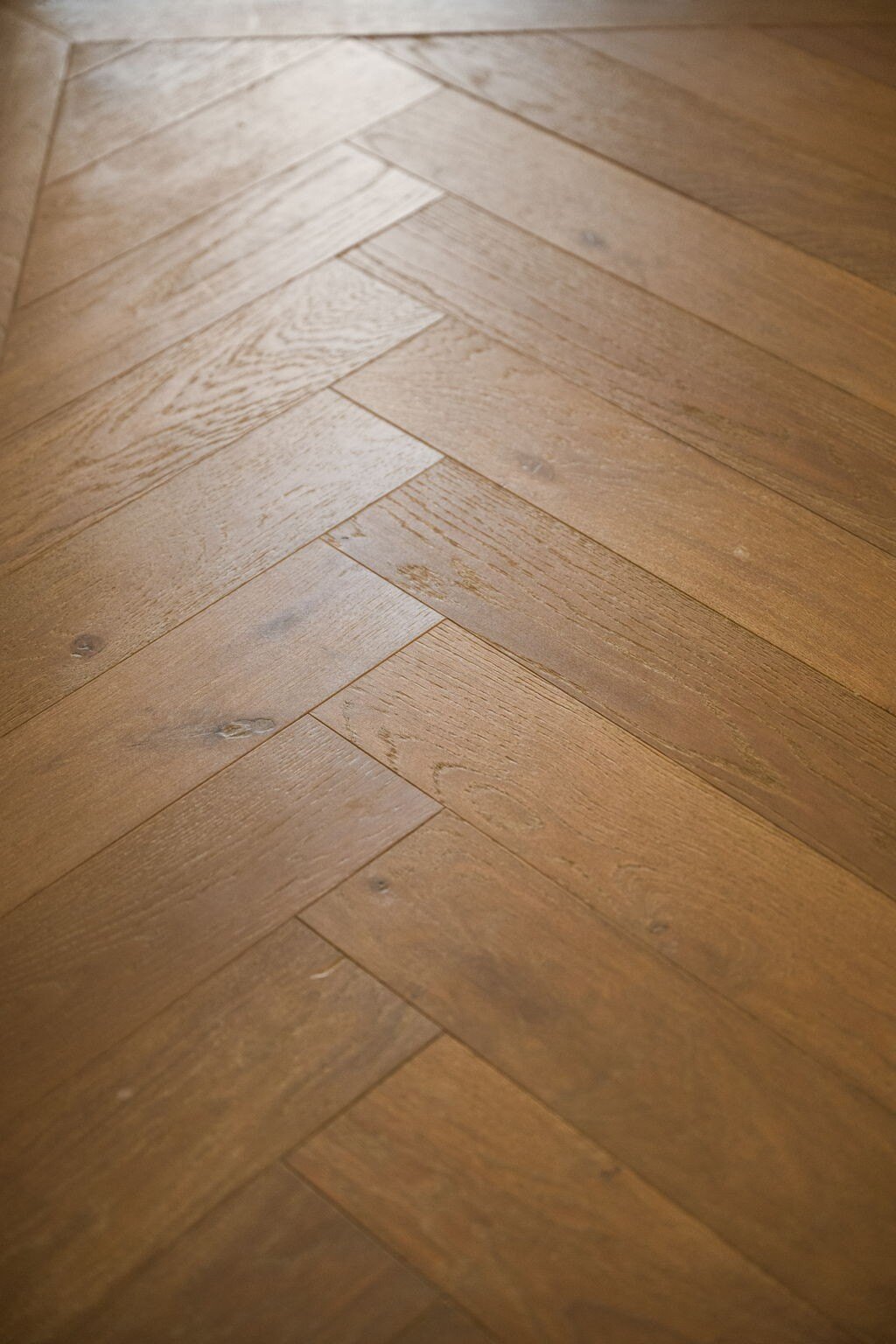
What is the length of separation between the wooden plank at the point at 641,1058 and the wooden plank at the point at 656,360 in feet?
1.51

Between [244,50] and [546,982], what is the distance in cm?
118

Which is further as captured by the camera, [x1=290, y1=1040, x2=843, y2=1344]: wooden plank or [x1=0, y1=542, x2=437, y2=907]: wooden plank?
[x1=0, y1=542, x2=437, y2=907]: wooden plank

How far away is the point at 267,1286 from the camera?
2.46 ft

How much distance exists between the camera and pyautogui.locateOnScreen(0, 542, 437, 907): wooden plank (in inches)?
37.3

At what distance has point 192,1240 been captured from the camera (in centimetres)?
77

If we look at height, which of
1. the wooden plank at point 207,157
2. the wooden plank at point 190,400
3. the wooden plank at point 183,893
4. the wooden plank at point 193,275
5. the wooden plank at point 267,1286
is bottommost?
the wooden plank at point 267,1286

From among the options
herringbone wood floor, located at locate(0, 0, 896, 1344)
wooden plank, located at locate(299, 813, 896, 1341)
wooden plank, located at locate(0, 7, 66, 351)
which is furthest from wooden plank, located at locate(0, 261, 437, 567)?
wooden plank, located at locate(299, 813, 896, 1341)

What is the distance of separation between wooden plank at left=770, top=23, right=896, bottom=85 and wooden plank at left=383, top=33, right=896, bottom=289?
0.19 metres

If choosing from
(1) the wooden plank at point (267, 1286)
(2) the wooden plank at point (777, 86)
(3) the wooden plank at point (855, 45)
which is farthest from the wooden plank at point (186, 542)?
(3) the wooden plank at point (855, 45)

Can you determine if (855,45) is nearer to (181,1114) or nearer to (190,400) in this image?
(190,400)

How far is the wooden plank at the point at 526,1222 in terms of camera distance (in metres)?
0.74

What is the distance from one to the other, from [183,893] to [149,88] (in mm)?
1011

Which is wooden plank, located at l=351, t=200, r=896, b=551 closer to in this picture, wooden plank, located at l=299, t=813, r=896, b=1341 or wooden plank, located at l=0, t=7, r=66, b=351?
wooden plank, located at l=0, t=7, r=66, b=351

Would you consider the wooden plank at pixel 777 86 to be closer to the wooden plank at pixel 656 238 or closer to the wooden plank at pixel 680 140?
the wooden plank at pixel 680 140
